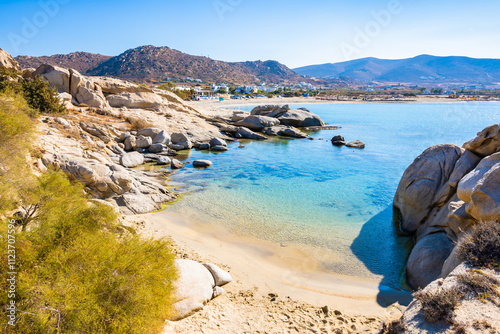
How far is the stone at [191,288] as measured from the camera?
666 centimetres

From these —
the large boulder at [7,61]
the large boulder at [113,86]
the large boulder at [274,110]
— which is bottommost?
the large boulder at [274,110]

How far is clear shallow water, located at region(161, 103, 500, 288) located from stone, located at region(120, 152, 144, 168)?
11.0 ft

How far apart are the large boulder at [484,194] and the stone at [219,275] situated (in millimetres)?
7068

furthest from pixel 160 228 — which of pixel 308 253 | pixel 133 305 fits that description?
pixel 133 305

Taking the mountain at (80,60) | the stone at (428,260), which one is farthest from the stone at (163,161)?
the mountain at (80,60)

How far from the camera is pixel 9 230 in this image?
4.55m

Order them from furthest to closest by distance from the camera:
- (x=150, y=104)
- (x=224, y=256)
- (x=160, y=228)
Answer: (x=150, y=104), (x=160, y=228), (x=224, y=256)

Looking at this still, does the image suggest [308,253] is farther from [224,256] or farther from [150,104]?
[150,104]

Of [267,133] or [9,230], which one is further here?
[267,133]

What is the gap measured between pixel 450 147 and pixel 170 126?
84.7 feet

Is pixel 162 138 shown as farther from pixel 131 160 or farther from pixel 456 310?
pixel 456 310

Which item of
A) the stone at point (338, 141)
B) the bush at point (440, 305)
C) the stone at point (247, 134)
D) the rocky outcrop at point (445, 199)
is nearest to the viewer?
the bush at point (440, 305)

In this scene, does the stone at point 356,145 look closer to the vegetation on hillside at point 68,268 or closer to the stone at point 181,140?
the stone at point 181,140

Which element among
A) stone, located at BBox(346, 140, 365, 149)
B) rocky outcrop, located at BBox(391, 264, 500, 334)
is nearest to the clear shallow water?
stone, located at BBox(346, 140, 365, 149)
